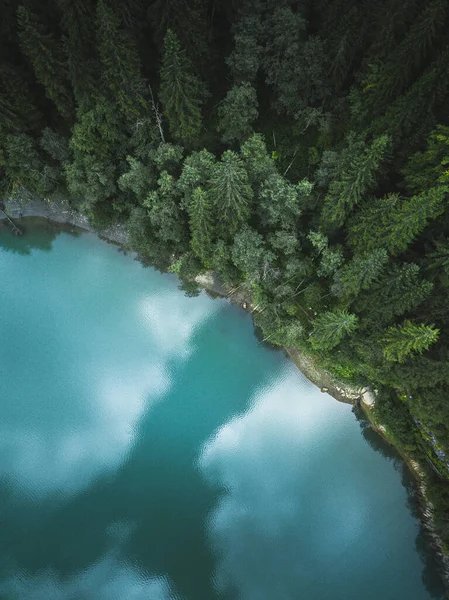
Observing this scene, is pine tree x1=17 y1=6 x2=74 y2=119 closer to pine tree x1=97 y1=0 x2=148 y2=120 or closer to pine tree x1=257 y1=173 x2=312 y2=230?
pine tree x1=97 y1=0 x2=148 y2=120

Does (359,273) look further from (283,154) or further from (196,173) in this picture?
(283,154)

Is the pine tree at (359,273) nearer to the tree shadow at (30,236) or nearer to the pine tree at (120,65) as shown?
the pine tree at (120,65)

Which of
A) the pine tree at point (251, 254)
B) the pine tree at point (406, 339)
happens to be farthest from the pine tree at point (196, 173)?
the pine tree at point (406, 339)

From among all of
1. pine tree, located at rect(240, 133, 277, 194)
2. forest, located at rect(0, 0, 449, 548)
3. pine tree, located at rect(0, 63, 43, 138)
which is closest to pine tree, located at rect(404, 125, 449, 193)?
forest, located at rect(0, 0, 449, 548)

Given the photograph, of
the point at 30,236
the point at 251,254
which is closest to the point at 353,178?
the point at 251,254

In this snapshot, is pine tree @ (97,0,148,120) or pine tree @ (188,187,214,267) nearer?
pine tree @ (97,0,148,120)
